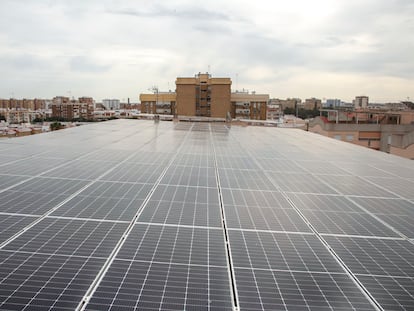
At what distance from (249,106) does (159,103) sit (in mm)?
23150

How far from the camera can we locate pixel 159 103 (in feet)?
256

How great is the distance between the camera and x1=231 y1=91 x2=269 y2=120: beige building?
74438mm

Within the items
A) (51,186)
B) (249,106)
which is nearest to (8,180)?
(51,186)

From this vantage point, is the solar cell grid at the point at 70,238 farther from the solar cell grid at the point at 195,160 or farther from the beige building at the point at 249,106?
the beige building at the point at 249,106

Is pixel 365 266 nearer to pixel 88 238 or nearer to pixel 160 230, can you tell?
pixel 160 230

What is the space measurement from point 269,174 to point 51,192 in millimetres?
8516

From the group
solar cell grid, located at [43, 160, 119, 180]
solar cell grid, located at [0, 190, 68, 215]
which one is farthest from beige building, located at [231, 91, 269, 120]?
solar cell grid, located at [0, 190, 68, 215]

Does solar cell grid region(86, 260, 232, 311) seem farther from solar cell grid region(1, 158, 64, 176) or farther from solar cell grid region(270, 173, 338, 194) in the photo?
solar cell grid region(1, 158, 64, 176)

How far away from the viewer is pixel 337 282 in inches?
209

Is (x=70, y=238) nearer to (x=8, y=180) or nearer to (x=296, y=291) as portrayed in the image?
(x=296, y=291)

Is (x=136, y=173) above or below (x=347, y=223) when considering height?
above

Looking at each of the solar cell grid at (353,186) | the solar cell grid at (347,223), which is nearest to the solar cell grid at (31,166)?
the solar cell grid at (347,223)

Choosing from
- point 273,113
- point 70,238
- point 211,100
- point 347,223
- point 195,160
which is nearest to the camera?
point 70,238

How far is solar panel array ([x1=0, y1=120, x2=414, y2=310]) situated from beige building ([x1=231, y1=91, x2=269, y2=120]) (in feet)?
204
